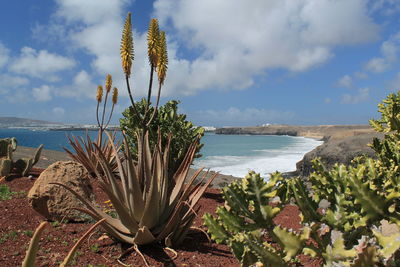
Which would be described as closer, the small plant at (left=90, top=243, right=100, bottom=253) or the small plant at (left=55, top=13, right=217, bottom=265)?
the small plant at (left=55, top=13, right=217, bottom=265)

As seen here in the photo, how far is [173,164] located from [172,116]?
1.27 metres

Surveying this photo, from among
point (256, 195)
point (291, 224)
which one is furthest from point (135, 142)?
point (256, 195)

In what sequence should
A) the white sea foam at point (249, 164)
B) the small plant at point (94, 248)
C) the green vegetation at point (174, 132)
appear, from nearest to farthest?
the small plant at point (94, 248)
the green vegetation at point (174, 132)
the white sea foam at point (249, 164)

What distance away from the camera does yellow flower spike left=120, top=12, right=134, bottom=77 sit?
3.94m

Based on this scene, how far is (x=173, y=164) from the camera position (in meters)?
8.20

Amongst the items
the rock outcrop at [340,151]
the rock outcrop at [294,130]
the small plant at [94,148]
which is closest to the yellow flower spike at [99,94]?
the small plant at [94,148]

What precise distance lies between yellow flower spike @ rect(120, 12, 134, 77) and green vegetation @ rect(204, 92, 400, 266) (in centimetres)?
222

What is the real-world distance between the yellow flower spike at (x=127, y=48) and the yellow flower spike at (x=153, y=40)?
0.23 metres

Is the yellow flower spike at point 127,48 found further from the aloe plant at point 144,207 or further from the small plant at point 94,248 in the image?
the small plant at point 94,248

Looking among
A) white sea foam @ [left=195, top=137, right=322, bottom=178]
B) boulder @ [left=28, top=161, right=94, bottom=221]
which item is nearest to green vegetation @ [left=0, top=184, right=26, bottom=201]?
boulder @ [left=28, top=161, right=94, bottom=221]

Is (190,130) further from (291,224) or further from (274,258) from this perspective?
(274,258)

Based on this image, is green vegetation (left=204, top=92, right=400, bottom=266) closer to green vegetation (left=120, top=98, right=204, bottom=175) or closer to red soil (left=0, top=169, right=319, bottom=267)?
red soil (left=0, top=169, right=319, bottom=267)

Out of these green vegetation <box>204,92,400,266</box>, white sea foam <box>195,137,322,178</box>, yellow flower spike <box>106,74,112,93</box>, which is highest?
yellow flower spike <box>106,74,112,93</box>

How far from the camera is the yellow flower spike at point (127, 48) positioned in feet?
12.9
